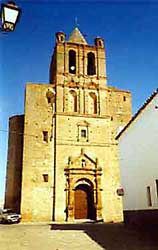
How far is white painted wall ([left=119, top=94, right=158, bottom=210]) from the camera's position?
11.7 metres

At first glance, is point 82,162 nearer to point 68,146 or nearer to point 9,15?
point 68,146

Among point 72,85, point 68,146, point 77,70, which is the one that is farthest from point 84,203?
point 77,70

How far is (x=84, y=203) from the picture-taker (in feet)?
77.0

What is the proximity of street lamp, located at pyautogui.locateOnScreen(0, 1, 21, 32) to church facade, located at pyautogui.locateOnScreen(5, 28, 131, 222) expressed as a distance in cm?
1884

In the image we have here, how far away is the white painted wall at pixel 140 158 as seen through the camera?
38.3 feet

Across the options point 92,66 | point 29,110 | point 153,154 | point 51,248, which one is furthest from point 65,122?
point 51,248

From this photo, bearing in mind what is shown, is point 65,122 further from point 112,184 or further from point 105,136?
point 112,184

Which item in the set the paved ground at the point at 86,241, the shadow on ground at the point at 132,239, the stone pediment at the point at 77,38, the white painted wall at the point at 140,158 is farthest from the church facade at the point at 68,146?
the shadow on ground at the point at 132,239

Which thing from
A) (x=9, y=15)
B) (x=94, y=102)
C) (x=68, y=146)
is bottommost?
(x=9, y=15)

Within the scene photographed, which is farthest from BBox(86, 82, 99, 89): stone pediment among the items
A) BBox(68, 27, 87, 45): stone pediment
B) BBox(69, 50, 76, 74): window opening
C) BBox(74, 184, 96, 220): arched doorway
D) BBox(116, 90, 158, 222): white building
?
BBox(116, 90, 158, 222): white building

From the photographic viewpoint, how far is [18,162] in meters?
24.5

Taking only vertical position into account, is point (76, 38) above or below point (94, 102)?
above

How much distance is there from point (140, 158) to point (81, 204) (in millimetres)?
11732

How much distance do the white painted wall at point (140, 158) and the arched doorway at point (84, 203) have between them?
891 centimetres
